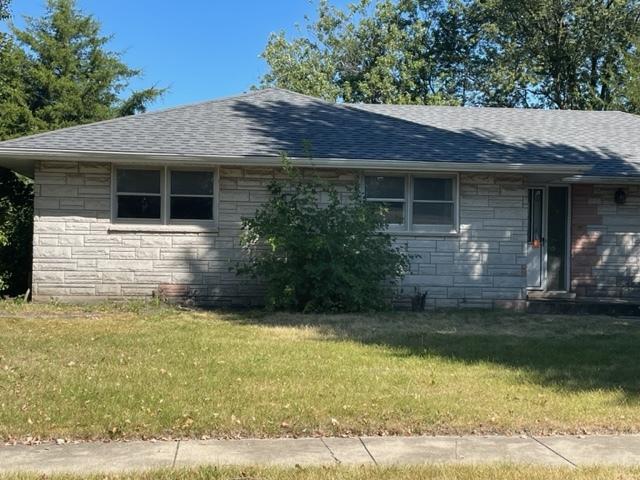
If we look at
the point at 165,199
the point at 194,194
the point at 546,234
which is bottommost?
the point at 546,234

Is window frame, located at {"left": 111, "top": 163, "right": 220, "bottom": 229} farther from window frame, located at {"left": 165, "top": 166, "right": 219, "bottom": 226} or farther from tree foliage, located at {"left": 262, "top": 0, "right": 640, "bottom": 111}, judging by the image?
tree foliage, located at {"left": 262, "top": 0, "right": 640, "bottom": 111}

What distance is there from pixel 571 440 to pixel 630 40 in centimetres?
2534

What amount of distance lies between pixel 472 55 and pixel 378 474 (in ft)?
102

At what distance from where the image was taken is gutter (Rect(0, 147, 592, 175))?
11695 millimetres

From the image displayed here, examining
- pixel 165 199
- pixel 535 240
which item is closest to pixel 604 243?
pixel 535 240

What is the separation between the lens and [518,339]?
9.44 metres

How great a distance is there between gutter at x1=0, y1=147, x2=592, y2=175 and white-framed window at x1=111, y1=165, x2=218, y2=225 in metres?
0.40

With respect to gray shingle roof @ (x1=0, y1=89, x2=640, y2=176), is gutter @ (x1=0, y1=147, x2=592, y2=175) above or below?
below

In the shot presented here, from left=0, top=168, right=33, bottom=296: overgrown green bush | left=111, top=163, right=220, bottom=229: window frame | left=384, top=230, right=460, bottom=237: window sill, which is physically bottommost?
left=0, top=168, right=33, bottom=296: overgrown green bush

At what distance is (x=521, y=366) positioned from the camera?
303 inches

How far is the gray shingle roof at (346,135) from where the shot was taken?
1227 cm

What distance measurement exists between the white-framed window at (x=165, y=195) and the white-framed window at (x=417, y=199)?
3.07 metres

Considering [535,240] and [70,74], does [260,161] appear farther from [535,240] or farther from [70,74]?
[70,74]

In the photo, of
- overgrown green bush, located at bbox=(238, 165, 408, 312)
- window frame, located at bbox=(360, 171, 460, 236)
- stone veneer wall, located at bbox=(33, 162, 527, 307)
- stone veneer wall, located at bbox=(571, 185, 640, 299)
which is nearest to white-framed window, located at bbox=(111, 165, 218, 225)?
stone veneer wall, located at bbox=(33, 162, 527, 307)
